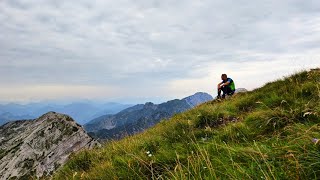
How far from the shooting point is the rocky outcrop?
12.8 m

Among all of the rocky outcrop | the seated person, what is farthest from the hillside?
the seated person

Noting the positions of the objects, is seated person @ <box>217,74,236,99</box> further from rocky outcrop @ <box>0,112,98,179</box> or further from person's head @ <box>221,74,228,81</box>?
rocky outcrop @ <box>0,112,98,179</box>

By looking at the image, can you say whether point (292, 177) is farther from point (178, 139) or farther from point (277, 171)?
point (178, 139)

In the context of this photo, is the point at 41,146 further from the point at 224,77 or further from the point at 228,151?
the point at 224,77

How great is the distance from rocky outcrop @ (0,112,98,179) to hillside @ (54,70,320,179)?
371 cm

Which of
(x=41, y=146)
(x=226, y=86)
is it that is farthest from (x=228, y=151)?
(x=226, y=86)

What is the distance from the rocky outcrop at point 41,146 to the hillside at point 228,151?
3713mm

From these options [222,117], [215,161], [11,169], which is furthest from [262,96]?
[11,169]

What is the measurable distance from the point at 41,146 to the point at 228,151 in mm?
10458

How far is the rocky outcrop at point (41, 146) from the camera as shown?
12.8 meters

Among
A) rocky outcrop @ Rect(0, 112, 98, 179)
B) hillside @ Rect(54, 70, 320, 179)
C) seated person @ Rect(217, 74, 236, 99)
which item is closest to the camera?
hillside @ Rect(54, 70, 320, 179)

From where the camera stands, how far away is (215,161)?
5.62 metres

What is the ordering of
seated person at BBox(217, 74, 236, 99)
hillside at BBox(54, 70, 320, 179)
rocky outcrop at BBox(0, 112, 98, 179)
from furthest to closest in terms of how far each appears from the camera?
seated person at BBox(217, 74, 236, 99)
rocky outcrop at BBox(0, 112, 98, 179)
hillside at BBox(54, 70, 320, 179)

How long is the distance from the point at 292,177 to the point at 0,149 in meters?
14.6
